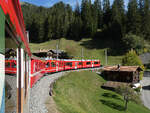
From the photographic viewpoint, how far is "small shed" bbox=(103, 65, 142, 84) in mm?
30661

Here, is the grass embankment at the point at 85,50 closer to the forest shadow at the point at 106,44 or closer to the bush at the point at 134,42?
the forest shadow at the point at 106,44

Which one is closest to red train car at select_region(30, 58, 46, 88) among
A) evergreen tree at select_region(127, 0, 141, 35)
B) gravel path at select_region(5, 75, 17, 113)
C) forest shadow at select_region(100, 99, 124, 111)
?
gravel path at select_region(5, 75, 17, 113)

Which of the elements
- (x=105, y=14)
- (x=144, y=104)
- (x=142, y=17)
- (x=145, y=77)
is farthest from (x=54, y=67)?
(x=105, y=14)

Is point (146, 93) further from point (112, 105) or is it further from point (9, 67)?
point (9, 67)

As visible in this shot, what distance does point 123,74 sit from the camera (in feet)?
105

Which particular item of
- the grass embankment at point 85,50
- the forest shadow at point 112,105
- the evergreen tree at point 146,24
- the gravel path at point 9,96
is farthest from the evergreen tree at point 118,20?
the gravel path at point 9,96

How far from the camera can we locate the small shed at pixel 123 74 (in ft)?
101

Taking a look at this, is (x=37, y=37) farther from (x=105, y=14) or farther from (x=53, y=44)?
(x=105, y=14)

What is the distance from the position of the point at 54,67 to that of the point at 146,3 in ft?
203

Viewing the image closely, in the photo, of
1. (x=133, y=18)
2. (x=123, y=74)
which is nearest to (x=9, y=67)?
(x=123, y=74)

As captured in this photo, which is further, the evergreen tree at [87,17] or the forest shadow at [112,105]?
the evergreen tree at [87,17]

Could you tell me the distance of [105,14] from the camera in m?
85.1

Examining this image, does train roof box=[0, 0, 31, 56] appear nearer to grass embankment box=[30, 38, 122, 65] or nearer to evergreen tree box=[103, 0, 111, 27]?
grass embankment box=[30, 38, 122, 65]

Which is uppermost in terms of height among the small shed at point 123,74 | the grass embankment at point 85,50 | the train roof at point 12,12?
the grass embankment at point 85,50
